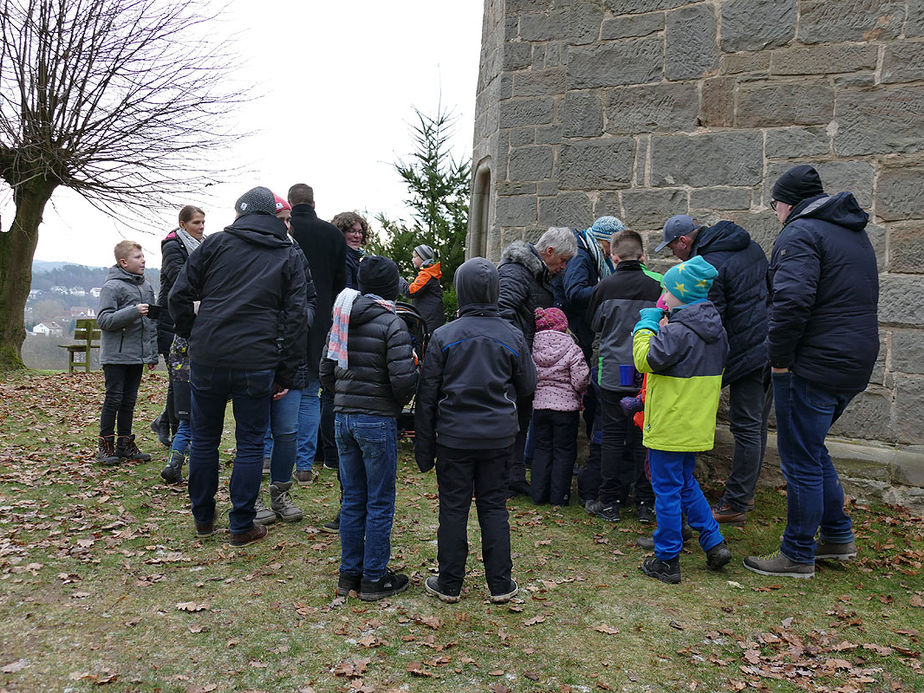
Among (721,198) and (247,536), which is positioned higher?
(721,198)

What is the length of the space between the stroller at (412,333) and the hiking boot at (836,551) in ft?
8.97

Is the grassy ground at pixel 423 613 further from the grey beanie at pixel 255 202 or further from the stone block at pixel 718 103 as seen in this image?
the stone block at pixel 718 103

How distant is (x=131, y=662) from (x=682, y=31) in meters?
6.12

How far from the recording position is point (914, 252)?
219 inches

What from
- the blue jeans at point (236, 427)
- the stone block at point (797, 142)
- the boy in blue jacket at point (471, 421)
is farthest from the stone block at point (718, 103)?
the blue jeans at point (236, 427)

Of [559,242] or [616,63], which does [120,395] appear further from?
[616,63]

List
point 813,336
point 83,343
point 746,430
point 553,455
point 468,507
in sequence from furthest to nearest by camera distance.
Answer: point 83,343, point 553,455, point 746,430, point 813,336, point 468,507

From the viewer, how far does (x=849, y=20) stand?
5.72 m

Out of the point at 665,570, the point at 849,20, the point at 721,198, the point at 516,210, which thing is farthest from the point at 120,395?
the point at 849,20

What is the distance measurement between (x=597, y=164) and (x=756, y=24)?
168cm

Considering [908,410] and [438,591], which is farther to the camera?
[908,410]

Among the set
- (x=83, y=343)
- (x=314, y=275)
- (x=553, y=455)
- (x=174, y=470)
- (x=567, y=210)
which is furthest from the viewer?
(x=83, y=343)

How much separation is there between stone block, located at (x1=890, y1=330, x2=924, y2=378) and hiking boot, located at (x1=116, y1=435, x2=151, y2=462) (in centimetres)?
619

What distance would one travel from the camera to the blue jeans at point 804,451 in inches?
167
